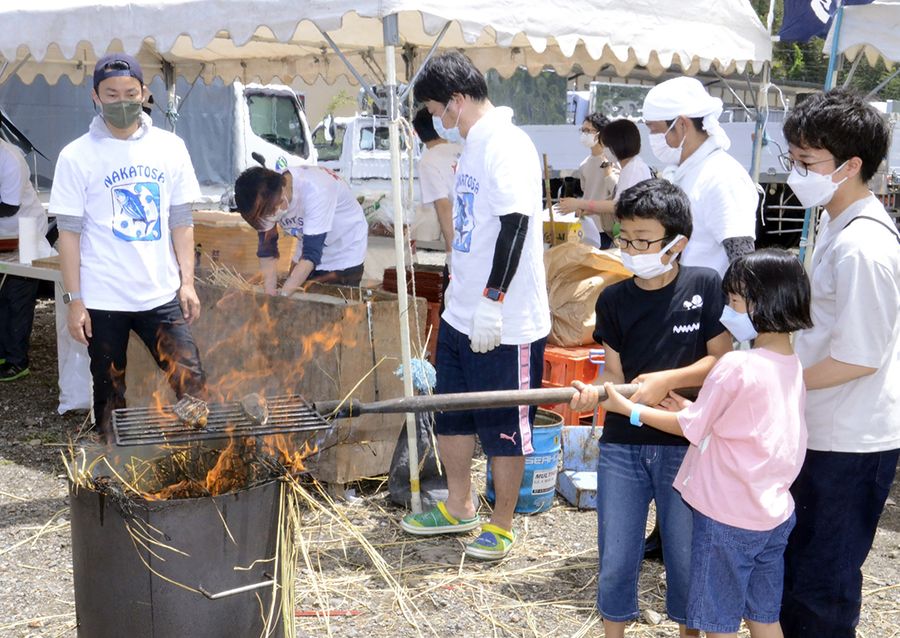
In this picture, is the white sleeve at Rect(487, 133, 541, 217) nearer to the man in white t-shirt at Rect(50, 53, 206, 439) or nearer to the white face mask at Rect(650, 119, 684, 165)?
the white face mask at Rect(650, 119, 684, 165)

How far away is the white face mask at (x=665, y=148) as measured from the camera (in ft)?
14.1

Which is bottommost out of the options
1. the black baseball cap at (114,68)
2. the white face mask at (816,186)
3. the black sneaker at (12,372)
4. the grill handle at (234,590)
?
the black sneaker at (12,372)

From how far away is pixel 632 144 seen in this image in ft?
23.5

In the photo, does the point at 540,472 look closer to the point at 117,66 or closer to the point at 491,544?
the point at 491,544

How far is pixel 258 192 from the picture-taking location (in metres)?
5.49

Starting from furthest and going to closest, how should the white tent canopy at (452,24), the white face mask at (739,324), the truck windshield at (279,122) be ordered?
Result: the truck windshield at (279,122) → the white tent canopy at (452,24) → the white face mask at (739,324)

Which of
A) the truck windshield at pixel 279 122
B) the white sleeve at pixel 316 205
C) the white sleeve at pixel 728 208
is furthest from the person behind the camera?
the truck windshield at pixel 279 122

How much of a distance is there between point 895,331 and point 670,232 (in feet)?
2.39

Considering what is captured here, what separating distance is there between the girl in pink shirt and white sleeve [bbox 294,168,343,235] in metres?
3.17

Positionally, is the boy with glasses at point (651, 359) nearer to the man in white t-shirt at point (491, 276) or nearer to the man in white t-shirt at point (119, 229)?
the man in white t-shirt at point (491, 276)

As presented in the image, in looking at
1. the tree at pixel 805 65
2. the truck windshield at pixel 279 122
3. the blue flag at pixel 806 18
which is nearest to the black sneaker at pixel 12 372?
the blue flag at pixel 806 18

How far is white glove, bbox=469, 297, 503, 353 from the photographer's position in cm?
392

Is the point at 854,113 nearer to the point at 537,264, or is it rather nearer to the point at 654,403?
the point at 654,403

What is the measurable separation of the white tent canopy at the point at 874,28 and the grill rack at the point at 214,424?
4680mm
